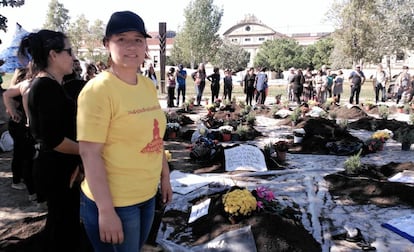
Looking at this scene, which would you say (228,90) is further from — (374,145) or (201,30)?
(201,30)

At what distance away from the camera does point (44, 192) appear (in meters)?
2.04

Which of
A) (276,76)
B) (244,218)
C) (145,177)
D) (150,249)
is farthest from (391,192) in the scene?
(276,76)

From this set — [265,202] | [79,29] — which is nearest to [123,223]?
[265,202]

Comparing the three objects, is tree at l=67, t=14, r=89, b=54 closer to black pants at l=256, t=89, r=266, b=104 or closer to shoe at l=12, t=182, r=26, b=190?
black pants at l=256, t=89, r=266, b=104

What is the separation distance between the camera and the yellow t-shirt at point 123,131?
1.41 meters

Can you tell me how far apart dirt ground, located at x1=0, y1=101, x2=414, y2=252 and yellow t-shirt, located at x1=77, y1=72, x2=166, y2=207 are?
1789mm

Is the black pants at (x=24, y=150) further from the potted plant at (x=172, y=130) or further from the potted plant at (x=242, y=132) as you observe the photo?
the potted plant at (x=242, y=132)

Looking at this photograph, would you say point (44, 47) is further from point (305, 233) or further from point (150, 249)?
point (305, 233)

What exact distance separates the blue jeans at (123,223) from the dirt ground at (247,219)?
1606 millimetres

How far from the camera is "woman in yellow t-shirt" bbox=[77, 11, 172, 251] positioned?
1424mm

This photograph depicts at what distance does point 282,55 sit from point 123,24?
6282 centimetres

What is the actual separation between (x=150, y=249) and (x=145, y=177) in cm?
179

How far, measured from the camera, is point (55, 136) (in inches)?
73.2

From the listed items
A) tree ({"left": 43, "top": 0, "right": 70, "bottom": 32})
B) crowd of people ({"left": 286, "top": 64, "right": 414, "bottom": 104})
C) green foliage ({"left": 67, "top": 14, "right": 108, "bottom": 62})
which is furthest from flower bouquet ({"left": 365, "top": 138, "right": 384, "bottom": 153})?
tree ({"left": 43, "top": 0, "right": 70, "bottom": 32})
